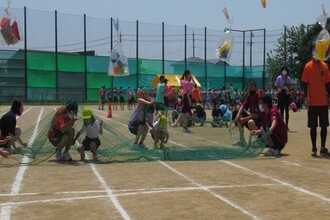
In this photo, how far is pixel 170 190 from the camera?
653 centimetres

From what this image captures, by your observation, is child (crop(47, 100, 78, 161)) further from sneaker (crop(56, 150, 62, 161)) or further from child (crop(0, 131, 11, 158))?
child (crop(0, 131, 11, 158))

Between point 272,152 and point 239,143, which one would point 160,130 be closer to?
point 239,143

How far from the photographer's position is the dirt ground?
5.38 m

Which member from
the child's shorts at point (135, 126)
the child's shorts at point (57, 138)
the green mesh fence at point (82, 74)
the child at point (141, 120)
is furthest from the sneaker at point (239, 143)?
the green mesh fence at point (82, 74)

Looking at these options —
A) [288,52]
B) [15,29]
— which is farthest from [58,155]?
[288,52]

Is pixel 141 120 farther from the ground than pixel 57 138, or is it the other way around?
pixel 141 120

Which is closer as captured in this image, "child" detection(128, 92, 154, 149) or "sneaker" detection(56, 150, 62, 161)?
"sneaker" detection(56, 150, 62, 161)

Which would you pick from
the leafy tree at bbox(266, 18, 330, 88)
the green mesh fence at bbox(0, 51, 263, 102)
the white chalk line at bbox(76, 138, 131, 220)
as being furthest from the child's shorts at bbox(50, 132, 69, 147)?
the leafy tree at bbox(266, 18, 330, 88)

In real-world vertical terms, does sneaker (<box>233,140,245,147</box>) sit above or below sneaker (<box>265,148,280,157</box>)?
above

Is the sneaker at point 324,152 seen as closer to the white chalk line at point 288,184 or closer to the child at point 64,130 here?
the white chalk line at point 288,184

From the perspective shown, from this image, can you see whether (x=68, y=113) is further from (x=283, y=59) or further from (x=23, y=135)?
(x=283, y=59)

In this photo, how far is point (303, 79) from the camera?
33.6 feet

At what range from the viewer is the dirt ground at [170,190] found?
5.38m

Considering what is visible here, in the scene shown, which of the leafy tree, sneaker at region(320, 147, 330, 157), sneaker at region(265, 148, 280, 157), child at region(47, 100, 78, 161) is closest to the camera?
child at region(47, 100, 78, 161)
